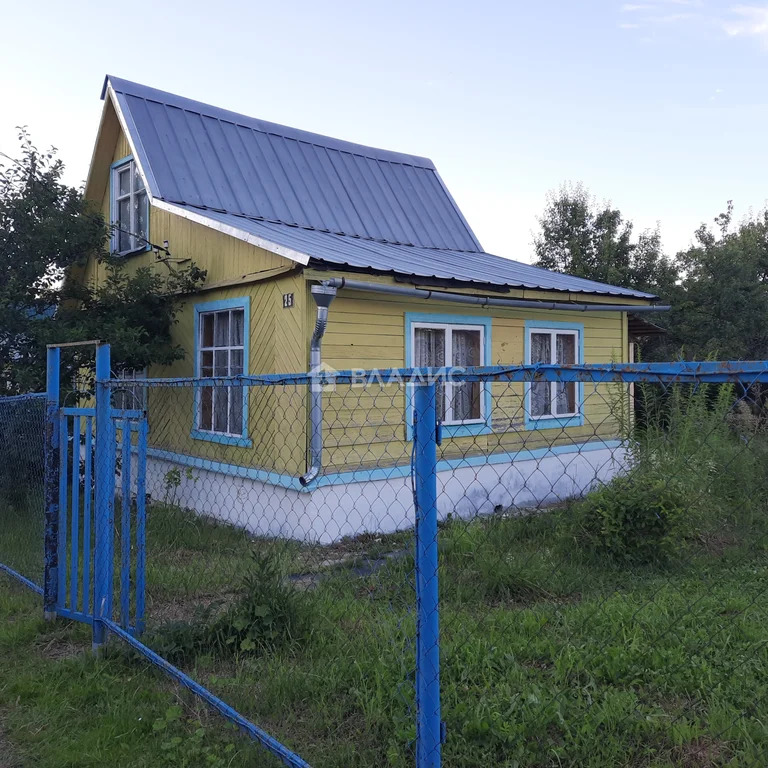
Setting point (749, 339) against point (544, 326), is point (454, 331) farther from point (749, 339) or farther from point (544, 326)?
point (749, 339)

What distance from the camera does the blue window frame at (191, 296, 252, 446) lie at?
8195mm

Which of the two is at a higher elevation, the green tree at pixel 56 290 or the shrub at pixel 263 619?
the green tree at pixel 56 290

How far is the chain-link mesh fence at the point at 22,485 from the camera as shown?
5633mm

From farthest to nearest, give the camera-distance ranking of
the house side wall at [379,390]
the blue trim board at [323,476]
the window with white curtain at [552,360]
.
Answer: the window with white curtain at [552,360], the house side wall at [379,390], the blue trim board at [323,476]

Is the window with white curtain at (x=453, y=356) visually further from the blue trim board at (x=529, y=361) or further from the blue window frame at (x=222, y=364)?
the blue window frame at (x=222, y=364)

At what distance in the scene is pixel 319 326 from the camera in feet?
23.2

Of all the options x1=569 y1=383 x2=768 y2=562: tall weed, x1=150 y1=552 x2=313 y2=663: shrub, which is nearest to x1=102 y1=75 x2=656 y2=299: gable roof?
x1=569 y1=383 x2=768 y2=562: tall weed

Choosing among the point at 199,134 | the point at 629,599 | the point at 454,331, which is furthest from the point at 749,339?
the point at 629,599

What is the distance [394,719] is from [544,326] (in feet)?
25.2

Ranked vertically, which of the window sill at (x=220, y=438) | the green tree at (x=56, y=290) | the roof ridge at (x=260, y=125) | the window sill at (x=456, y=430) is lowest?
the window sill at (x=220, y=438)

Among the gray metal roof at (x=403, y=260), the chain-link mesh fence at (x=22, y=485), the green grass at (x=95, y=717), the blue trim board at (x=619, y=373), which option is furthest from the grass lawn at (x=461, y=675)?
the gray metal roof at (x=403, y=260)

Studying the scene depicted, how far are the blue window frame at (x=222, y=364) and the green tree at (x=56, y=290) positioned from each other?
39 centimetres

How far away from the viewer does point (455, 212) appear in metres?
13.5

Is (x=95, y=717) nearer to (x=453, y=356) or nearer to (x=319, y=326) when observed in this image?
(x=319, y=326)
